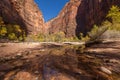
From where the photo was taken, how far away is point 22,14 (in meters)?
85.0

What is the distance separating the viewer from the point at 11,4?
2936 inches

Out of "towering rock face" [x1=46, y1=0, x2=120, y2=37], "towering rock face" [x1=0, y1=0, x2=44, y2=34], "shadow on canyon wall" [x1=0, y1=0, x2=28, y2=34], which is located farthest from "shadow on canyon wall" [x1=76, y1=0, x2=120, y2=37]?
"shadow on canyon wall" [x1=0, y1=0, x2=28, y2=34]

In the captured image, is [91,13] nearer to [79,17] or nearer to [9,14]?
[79,17]

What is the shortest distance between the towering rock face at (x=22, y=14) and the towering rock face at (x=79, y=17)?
2698 centimetres

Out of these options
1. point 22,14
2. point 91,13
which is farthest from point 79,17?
point 22,14

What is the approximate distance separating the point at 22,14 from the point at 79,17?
50.4m

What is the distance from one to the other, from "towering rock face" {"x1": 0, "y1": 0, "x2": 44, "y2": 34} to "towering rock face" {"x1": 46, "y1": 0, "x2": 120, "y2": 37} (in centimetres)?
2698

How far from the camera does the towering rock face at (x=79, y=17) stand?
9431cm

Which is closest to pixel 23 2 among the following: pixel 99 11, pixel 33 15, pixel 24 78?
pixel 33 15

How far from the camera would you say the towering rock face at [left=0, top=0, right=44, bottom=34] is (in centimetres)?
6757

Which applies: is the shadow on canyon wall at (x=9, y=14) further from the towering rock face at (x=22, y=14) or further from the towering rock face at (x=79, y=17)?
the towering rock face at (x=79, y=17)

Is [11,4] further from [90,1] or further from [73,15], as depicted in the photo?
[73,15]

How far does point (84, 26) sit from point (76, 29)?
6.71 meters

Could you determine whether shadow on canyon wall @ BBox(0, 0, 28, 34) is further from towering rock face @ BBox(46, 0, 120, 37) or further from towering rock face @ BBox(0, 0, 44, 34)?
towering rock face @ BBox(46, 0, 120, 37)
